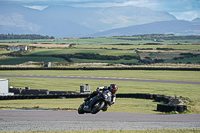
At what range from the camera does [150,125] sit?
63.8 ft

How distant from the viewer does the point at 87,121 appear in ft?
67.6

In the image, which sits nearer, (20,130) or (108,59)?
(20,130)

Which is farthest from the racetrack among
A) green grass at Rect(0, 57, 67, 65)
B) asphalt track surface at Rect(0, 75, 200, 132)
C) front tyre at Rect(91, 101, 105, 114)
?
green grass at Rect(0, 57, 67, 65)

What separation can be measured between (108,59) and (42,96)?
7719 cm

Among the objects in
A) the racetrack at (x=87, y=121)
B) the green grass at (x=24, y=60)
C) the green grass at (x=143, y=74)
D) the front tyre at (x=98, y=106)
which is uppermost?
the green grass at (x=24, y=60)

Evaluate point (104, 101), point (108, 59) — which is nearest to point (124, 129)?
point (104, 101)

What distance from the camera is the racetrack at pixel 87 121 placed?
18.9 m

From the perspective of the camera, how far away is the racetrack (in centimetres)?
1886

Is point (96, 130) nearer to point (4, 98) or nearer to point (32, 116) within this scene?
point (32, 116)

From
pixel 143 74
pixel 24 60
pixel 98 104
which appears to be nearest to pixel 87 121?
pixel 98 104

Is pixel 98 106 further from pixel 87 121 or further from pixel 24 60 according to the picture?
pixel 24 60

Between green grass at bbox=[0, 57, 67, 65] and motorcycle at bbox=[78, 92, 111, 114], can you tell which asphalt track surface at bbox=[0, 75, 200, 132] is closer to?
motorcycle at bbox=[78, 92, 111, 114]

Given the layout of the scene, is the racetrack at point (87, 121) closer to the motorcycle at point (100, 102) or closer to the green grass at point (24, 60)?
the motorcycle at point (100, 102)

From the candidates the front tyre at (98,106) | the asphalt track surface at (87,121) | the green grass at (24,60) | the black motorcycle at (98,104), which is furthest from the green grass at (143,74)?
the front tyre at (98,106)
